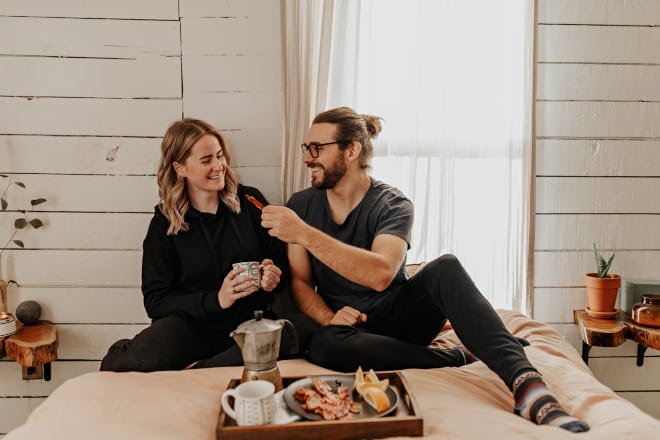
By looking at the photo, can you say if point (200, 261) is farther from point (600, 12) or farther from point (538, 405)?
point (600, 12)

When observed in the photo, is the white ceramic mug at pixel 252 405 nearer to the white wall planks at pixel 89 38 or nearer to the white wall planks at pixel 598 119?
the white wall planks at pixel 89 38

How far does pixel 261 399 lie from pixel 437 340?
3.07ft

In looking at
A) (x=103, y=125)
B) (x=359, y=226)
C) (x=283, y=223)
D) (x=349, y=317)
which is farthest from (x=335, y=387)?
(x=103, y=125)

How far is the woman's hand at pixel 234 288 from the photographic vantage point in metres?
1.89

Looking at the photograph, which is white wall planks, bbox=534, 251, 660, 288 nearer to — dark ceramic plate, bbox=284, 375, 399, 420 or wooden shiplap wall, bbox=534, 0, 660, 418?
wooden shiplap wall, bbox=534, 0, 660, 418

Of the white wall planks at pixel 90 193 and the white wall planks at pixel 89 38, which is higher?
the white wall planks at pixel 89 38

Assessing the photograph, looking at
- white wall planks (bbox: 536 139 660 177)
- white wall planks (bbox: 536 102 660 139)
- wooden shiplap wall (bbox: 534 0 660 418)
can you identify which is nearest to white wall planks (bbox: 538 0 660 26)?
wooden shiplap wall (bbox: 534 0 660 418)

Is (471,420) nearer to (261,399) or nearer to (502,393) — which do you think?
(502,393)

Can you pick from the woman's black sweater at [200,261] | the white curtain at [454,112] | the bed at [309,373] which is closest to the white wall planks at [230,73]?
the white curtain at [454,112]

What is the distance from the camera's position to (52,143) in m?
2.22

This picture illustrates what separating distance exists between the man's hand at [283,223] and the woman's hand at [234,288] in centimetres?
19

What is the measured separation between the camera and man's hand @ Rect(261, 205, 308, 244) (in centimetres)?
181

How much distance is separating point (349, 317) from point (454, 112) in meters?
0.96

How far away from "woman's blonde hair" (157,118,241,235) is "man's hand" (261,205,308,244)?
34cm
